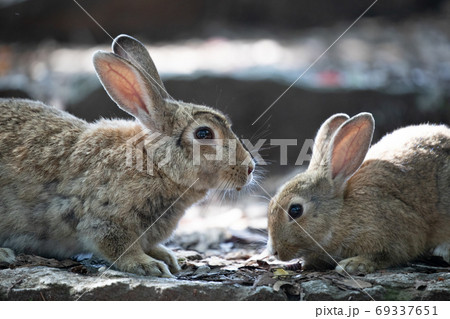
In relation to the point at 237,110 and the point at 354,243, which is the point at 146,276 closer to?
the point at 354,243

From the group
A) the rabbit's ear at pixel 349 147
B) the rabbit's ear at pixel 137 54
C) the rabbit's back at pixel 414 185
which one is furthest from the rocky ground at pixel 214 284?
the rabbit's ear at pixel 137 54

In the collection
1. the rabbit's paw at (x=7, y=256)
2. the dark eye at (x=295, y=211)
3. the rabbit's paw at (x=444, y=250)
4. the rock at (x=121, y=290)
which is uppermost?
the dark eye at (x=295, y=211)

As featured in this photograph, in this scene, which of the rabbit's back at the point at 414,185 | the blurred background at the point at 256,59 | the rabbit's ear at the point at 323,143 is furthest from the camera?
the blurred background at the point at 256,59

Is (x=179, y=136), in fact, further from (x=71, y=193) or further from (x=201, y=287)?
(x=201, y=287)

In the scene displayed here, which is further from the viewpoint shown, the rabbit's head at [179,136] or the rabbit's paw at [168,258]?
the rabbit's paw at [168,258]

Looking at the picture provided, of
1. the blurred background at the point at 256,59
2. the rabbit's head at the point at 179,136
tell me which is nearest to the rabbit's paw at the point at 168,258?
the rabbit's head at the point at 179,136

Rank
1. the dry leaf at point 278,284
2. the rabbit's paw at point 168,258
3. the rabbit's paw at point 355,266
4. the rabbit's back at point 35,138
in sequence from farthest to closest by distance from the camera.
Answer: the rabbit's paw at point 168,258, the rabbit's back at point 35,138, the rabbit's paw at point 355,266, the dry leaf at point 278,284

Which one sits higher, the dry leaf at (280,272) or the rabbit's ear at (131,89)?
the rabbit's ear at (131,89)

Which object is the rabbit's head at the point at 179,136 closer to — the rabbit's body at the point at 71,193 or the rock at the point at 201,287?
the rabbit's body at the point at 71,193

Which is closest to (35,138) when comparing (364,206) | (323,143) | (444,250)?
(323,143)
